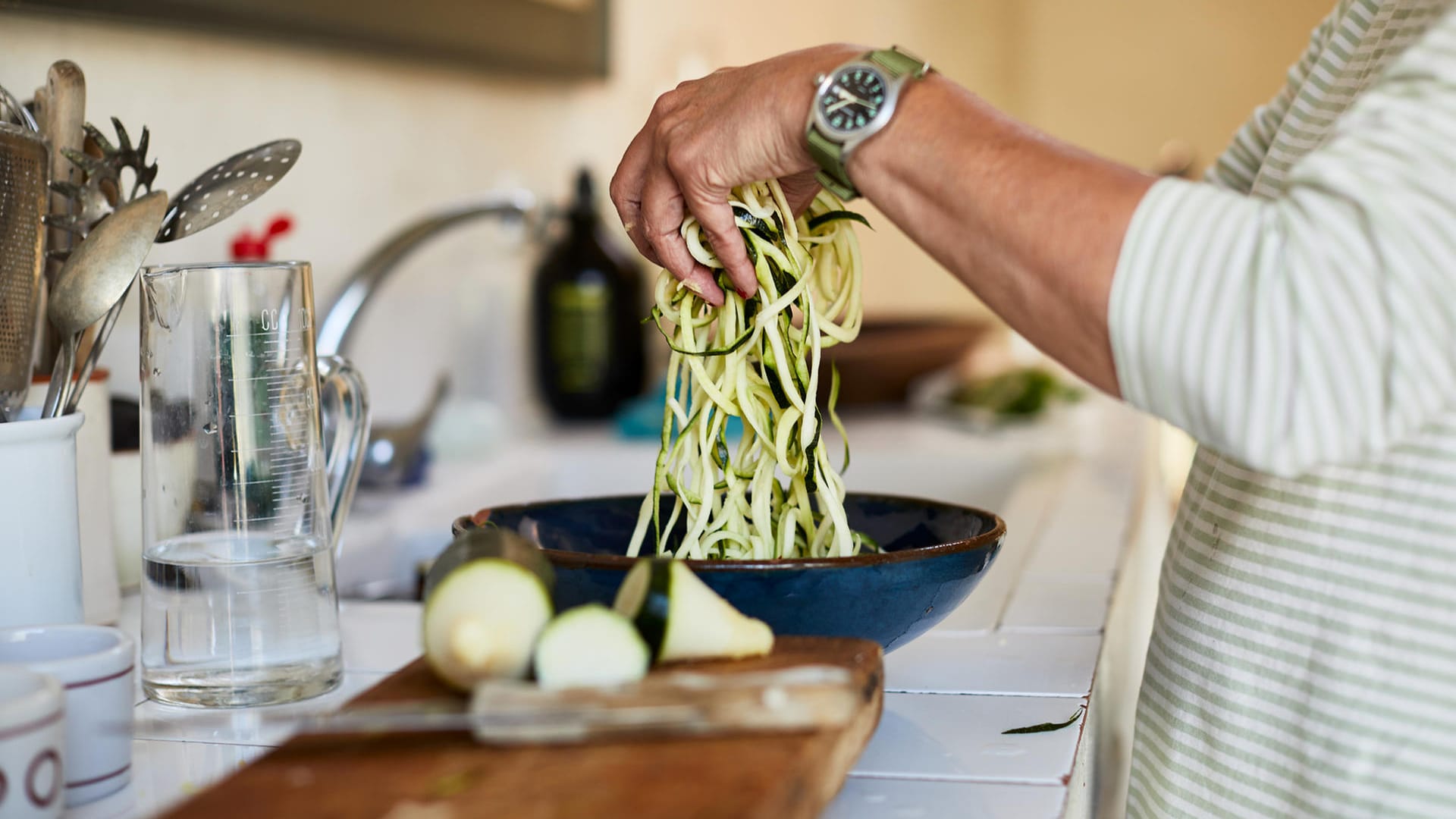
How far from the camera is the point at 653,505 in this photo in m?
0.82

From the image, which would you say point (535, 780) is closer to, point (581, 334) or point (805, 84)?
point (805, 84)

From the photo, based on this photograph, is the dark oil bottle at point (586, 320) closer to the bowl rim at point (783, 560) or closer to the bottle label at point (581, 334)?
the bottle label at point (581, 334)

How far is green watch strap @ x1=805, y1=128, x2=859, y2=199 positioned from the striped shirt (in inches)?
6.4

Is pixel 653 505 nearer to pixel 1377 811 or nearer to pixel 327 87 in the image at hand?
pixel 1377 811

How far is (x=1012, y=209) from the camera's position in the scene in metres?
0.63

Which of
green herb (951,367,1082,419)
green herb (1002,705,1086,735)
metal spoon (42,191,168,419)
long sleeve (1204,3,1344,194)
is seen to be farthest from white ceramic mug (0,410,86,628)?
green herb (951,367,1082,419)

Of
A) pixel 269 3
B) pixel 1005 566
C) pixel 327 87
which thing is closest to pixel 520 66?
pixel 327 87

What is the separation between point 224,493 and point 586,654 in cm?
32

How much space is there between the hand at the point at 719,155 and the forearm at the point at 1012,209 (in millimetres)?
58

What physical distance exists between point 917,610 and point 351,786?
1.09 feet

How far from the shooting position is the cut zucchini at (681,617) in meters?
0.61

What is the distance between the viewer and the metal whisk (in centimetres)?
77

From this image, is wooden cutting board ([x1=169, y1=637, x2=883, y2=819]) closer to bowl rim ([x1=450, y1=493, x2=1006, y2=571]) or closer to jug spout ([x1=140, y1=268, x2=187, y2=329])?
bowl rim ([x1=450, y1=493, x2=1006, y2=571])

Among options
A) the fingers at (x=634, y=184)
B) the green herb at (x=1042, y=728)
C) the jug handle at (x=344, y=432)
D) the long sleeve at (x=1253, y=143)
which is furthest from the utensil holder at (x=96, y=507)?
the long sleeve at (x=1253, y=143)
